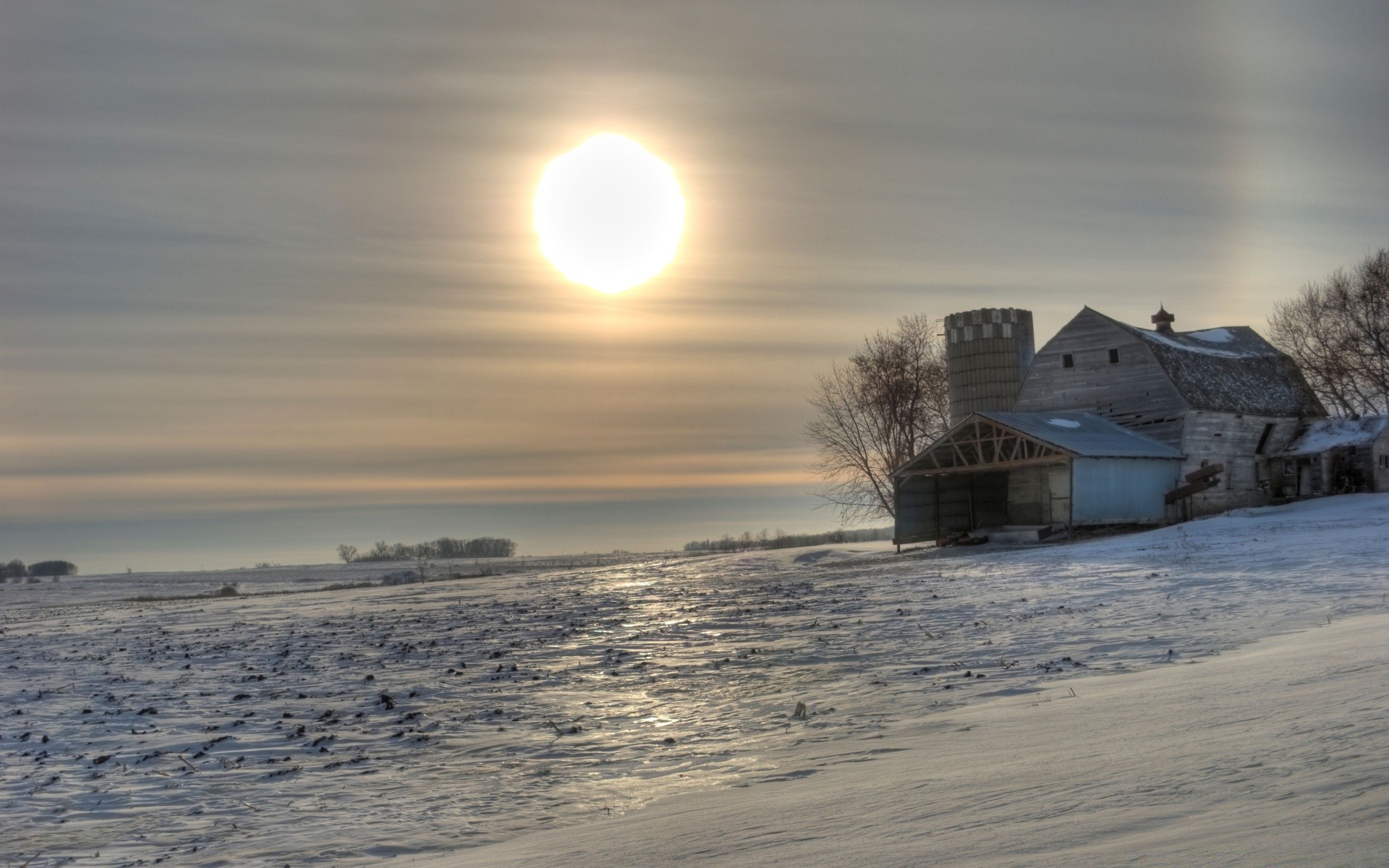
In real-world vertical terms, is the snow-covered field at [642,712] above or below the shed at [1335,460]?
below

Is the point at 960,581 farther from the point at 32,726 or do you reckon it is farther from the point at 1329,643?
the point at 32,726

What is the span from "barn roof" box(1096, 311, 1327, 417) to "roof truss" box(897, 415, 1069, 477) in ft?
23.3

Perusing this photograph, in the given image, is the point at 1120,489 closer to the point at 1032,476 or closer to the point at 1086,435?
the point at 1086,435

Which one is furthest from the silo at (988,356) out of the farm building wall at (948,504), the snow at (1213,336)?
the farm building wall at (948,504)

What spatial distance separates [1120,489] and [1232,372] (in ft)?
39.4

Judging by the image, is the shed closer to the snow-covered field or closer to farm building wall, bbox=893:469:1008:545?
farm building wall, bbox=893:469:1008:545

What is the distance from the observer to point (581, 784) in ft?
32.8

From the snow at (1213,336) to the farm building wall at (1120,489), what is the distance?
12688 millimetres

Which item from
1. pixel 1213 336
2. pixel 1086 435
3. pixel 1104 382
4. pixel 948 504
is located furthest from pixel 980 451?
pixel 1213 336

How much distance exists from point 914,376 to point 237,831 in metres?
58.3

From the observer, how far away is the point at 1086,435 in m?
41.9

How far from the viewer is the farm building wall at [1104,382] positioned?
144 feet

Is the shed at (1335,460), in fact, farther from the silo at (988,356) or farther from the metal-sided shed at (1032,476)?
the silo at (988,356)

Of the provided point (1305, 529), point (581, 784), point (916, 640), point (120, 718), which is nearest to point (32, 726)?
point (120, 718)
